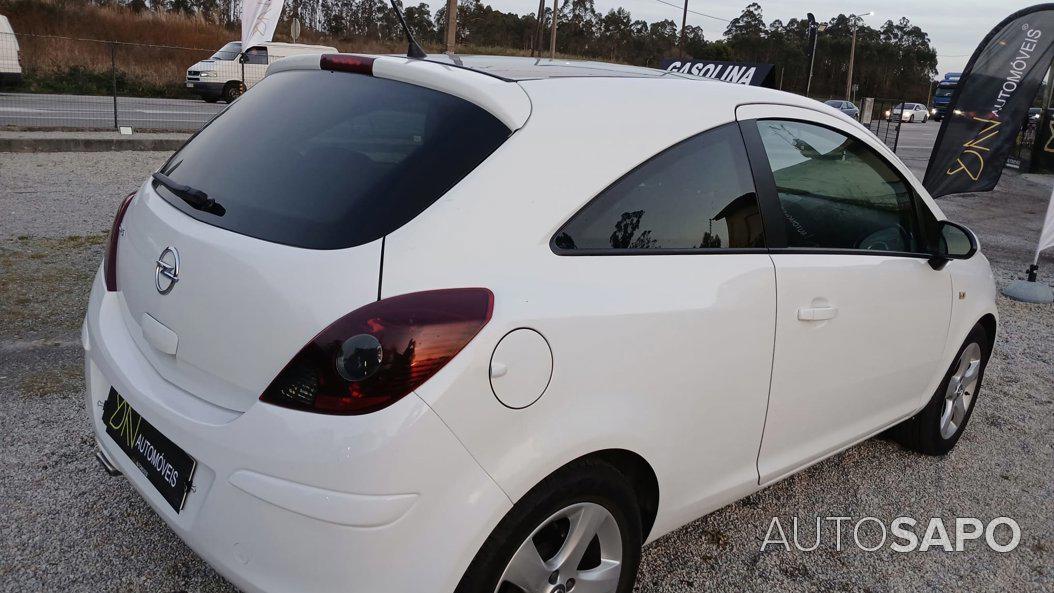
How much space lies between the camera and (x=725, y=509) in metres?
3.23

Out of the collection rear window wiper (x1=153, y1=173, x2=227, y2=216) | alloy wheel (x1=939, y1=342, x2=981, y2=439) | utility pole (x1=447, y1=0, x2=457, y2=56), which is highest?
utility pole (x1=447, y1=0, x2=457, y2=56)

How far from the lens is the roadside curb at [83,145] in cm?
1091

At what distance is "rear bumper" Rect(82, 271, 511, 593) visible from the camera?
5.56 feet

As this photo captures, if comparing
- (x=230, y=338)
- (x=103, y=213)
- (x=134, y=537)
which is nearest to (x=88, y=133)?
(x=103, y=213)

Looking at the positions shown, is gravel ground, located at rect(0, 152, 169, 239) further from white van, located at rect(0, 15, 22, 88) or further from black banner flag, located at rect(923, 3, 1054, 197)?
white van, located at rect(0, 15, 22, 88)

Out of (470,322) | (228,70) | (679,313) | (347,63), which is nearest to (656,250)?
(679,313)

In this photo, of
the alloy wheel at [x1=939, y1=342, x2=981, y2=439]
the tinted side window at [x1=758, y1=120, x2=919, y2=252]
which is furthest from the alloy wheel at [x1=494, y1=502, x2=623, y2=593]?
the alloy wheel at [x1=939, y1=342, x2=981, y2=439]

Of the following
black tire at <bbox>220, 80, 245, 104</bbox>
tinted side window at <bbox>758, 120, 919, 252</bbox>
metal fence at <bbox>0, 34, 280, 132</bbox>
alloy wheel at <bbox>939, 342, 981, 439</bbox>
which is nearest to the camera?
tinted side window at <bbox>758, 120, 919, 252</bbox>

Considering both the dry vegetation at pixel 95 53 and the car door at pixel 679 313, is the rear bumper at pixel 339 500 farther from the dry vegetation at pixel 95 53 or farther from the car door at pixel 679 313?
the dry vegetation at pixel 95 53

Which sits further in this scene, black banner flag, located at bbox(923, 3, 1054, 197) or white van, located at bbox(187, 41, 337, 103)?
white van, located at bbox(187, 41, 337, 103)

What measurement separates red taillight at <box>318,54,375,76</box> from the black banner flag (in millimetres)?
8361

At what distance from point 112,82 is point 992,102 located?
16.8m

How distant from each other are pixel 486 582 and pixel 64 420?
247 cm

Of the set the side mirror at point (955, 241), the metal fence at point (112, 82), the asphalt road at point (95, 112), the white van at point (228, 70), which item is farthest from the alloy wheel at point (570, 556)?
the white van at point (228, 70)
